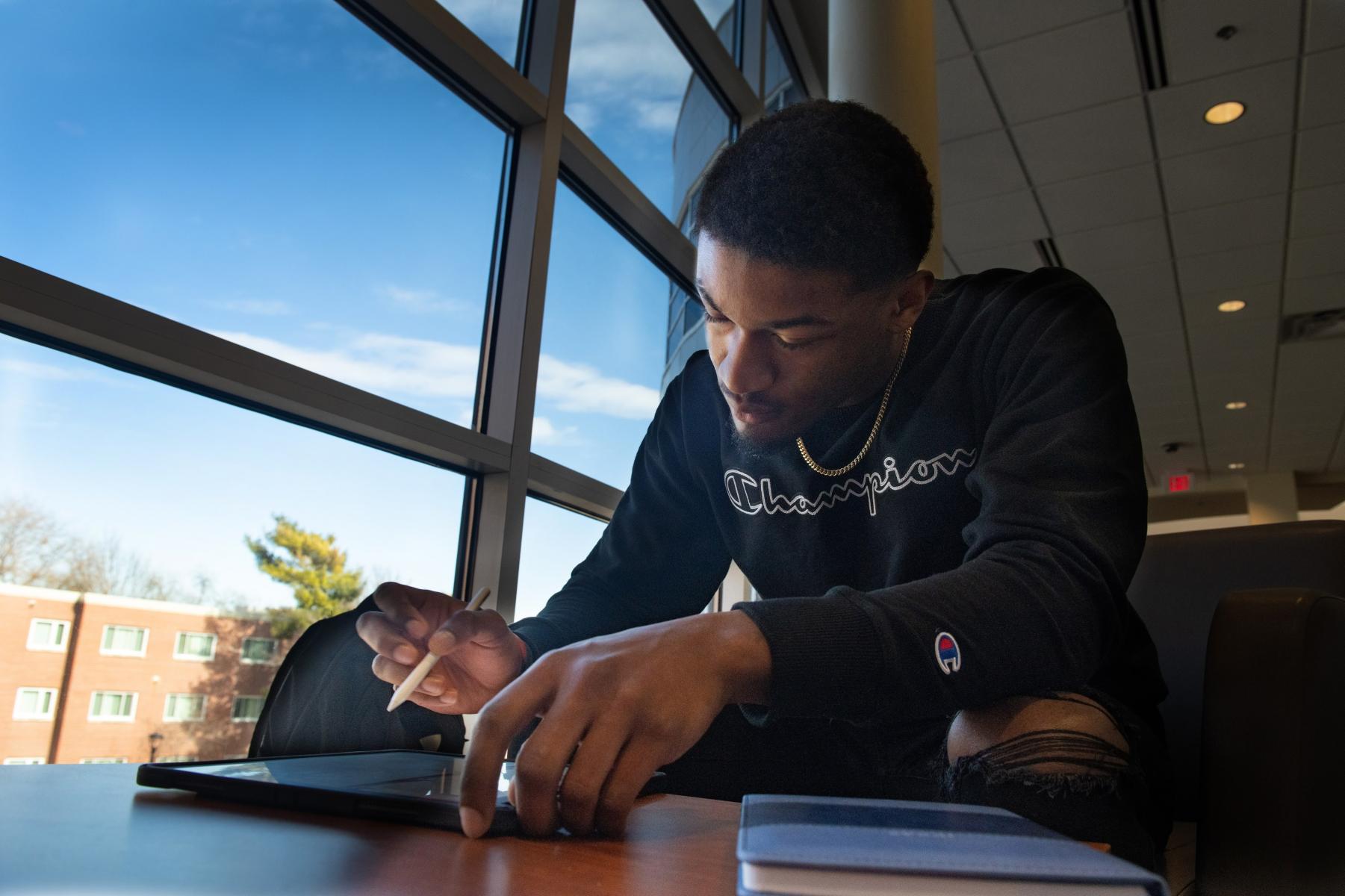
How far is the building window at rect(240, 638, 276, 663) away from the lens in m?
1.49

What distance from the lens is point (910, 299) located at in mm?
1104

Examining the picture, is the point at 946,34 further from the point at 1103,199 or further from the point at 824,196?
the point at 824,196

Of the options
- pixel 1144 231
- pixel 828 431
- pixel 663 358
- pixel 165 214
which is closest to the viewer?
pixel 828 431

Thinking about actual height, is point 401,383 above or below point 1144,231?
below

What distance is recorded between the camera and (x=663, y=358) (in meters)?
3.03

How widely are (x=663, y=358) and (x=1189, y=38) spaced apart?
2.47m

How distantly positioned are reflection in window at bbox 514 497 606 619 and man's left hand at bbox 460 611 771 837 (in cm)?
153

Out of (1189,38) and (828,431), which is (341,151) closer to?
(828,431)

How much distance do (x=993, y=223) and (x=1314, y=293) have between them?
2175 millimetres

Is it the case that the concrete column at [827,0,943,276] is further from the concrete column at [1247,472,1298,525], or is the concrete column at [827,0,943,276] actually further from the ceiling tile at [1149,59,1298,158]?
the concrete column at [1247,472,1298,525]

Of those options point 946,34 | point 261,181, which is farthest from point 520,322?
point 946,34

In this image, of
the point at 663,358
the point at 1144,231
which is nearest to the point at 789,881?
the point at 663,358

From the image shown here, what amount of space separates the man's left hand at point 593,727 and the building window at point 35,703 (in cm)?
104

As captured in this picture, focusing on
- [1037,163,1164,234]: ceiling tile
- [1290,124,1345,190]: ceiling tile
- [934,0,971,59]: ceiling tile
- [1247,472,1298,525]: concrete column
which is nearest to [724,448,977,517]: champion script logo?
[934,0,971,59]: ceiling tile
